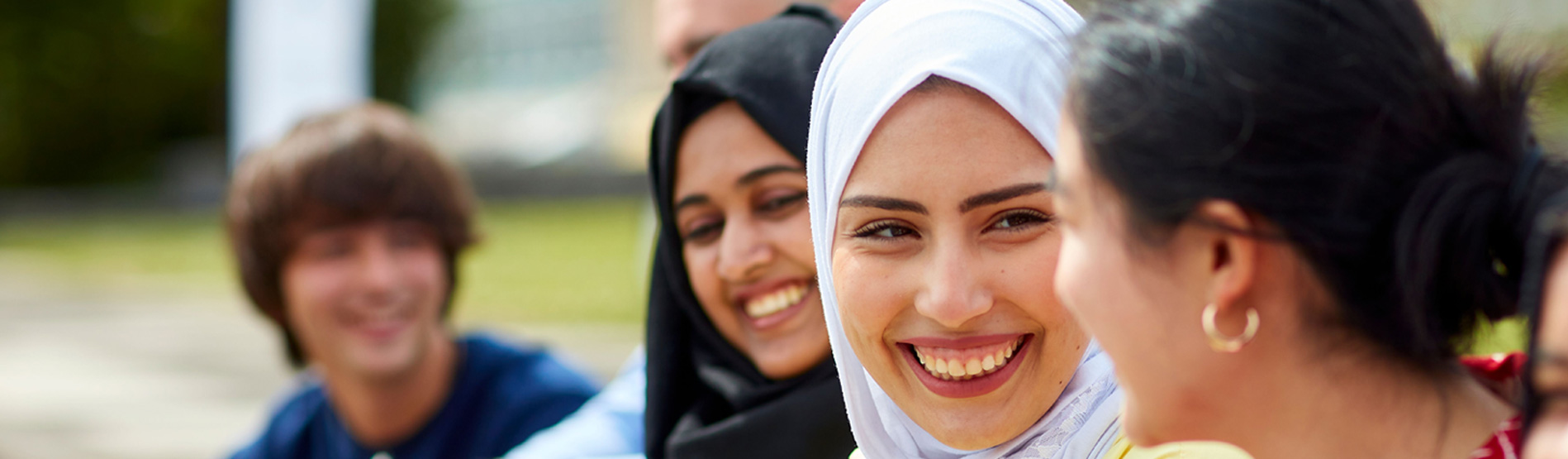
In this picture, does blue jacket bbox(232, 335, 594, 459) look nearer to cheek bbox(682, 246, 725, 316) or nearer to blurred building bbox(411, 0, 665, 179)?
cheek bbox(682, 246, 725, 316)

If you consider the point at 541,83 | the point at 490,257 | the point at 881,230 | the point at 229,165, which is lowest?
the point at 229,165

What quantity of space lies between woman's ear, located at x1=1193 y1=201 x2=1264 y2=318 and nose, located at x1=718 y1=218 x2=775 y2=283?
3.63 feet

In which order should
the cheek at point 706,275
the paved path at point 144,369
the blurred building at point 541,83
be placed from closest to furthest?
the cheek at point 706,275
the paved path at point 144,369
the blurred building at point 541,83

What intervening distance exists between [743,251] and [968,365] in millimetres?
661

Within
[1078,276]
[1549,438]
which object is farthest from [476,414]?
[1549,438]

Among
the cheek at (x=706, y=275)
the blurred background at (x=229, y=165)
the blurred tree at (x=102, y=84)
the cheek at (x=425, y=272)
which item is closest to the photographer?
the cheek at (x=706, y=275)

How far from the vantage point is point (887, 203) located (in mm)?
1744

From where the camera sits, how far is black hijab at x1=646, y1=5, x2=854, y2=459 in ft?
7.54

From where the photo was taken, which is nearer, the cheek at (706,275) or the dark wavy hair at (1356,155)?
the dark wavy hair at (1356,155)

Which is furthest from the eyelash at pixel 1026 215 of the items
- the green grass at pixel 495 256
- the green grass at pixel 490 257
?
the green grass at pixel 490 257

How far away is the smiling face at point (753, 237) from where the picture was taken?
2.30 metres

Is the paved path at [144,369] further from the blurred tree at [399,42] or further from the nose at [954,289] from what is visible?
the blurred tree at [399,42]

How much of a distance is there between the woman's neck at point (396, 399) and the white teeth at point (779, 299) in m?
1.62

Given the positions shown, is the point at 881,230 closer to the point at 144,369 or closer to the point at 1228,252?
the point at 1228,252
